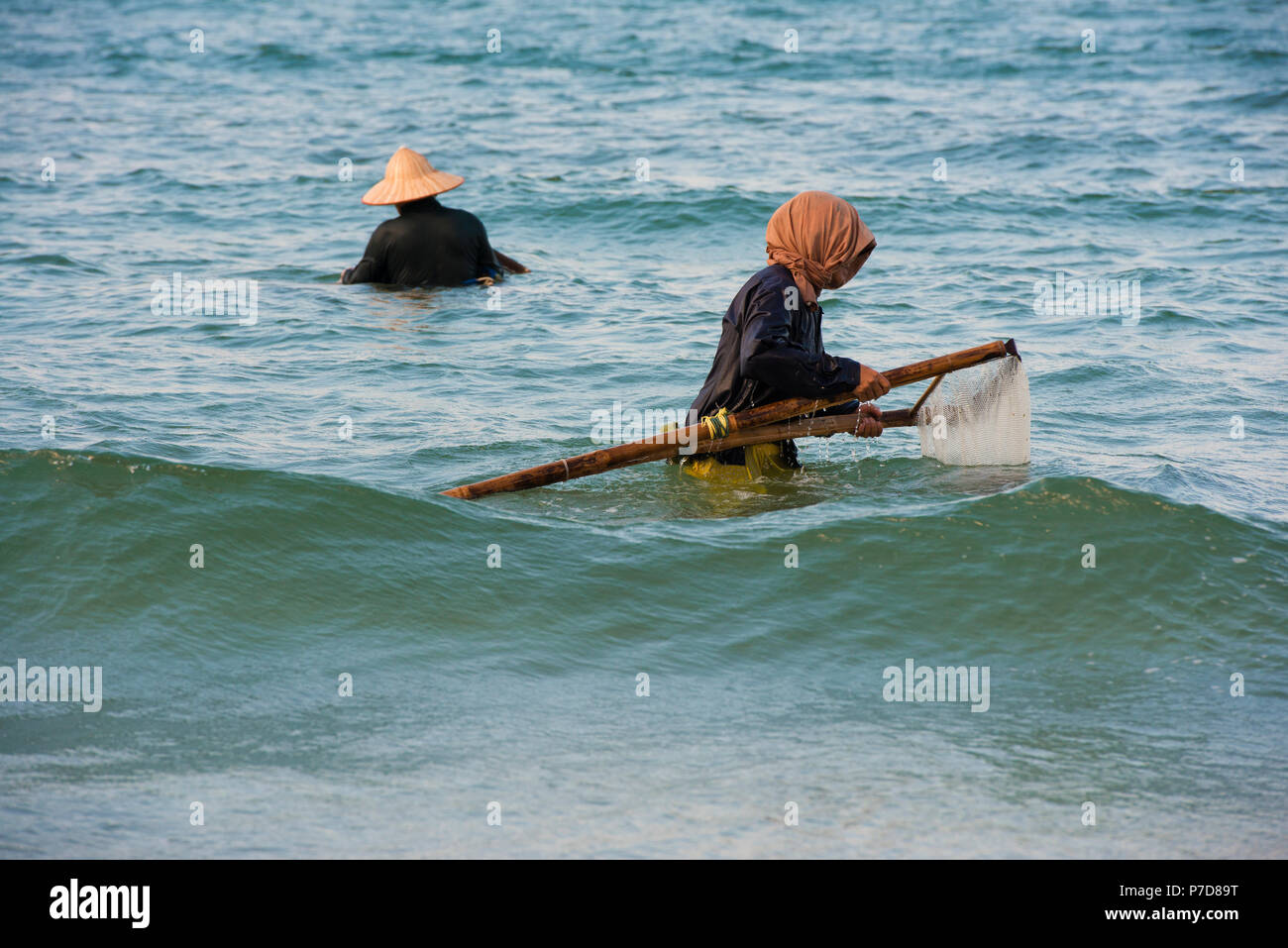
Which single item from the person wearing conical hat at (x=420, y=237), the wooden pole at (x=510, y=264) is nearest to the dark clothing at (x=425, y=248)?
the person wearing conical hat at (x=420, y=237)

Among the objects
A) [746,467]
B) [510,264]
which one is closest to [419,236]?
[510,264]

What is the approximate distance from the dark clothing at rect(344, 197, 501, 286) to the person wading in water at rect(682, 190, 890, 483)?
15.6 ft

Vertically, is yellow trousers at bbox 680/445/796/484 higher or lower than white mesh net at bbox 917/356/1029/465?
lower

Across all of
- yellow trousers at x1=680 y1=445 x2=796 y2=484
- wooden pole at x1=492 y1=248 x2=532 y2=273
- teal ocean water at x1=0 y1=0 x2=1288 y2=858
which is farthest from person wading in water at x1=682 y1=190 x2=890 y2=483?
wooden pole at x1=492 y1=248 x2=532 y2=273

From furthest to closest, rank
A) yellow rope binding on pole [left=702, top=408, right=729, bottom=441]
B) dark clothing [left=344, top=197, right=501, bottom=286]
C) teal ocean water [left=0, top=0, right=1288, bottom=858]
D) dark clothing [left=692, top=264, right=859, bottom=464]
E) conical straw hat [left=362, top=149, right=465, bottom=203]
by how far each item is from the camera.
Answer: dark clothing [left=344, top=197, right=501, bottom=286] → conical straw hat [left=362, top=149, right=465, bottom=203] → yellow rope binding on pole [left=702, top=408, right=729, bottom=441] → dark clothing [left=692, top=264, right=859, bottom=464] → teal ocean water [left=0, top=0, right=1288, bottom=858]

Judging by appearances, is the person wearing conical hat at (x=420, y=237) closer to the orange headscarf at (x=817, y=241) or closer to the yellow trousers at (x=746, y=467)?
the yellow trousers at (x=746, y=467)

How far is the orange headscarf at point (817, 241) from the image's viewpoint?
521cm

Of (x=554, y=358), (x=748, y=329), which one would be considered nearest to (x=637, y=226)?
(x=554, y=358)

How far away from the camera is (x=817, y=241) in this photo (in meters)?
5.22

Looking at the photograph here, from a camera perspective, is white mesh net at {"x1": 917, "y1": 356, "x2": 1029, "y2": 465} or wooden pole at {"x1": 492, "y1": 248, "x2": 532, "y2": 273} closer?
white mesh net at {"x1": 917, "y1": 356, "x2": 1029, "y2": 465}

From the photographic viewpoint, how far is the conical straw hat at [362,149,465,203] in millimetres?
9438

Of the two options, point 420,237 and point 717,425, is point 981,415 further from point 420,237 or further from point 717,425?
point 420,237

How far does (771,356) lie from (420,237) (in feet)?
17.0

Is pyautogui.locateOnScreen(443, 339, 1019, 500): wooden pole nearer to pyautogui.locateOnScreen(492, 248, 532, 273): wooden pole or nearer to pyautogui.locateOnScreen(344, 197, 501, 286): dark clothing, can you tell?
pyautogui.locateOnScreen(344, 197, 501, 286): dark clothing
